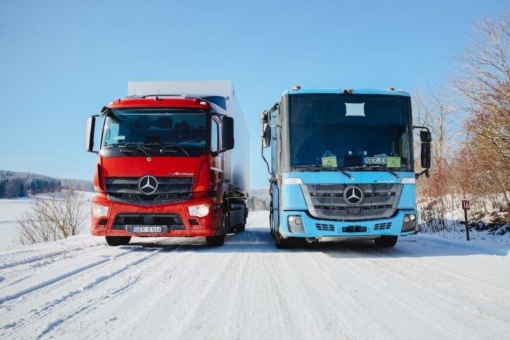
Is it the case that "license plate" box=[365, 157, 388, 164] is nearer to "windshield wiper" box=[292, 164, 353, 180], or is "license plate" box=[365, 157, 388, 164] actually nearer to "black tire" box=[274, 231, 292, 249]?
"windshield wiper" box=[292, 164, 353, 180]

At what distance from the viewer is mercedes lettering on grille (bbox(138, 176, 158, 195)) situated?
7352mm

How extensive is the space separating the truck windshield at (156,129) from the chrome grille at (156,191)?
635 millimetres

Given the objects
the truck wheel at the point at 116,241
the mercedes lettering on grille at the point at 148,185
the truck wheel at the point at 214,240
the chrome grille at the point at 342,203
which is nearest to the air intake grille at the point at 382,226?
the chrome grille at the point at 342,203

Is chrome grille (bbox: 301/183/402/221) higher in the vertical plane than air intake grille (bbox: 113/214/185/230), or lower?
higher

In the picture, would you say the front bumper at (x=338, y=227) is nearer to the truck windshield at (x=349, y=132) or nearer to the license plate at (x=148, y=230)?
the truck windshield at (x=349, y=132)

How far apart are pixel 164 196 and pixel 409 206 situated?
14.9ft

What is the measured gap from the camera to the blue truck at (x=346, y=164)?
6909 mm

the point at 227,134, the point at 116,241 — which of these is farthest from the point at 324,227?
the point at 116,241

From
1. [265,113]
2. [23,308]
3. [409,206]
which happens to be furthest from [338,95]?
[23,308]

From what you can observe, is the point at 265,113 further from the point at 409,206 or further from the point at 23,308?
the point at 23,308

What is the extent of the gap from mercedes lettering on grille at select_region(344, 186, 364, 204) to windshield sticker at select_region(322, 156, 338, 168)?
491 mm

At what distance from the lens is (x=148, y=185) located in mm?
7355

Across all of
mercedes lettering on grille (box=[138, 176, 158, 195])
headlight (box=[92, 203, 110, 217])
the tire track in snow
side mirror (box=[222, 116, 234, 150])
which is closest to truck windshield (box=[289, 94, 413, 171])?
side mirror (box=[222, 116, 234, 150])

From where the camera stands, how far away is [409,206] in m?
7.15
